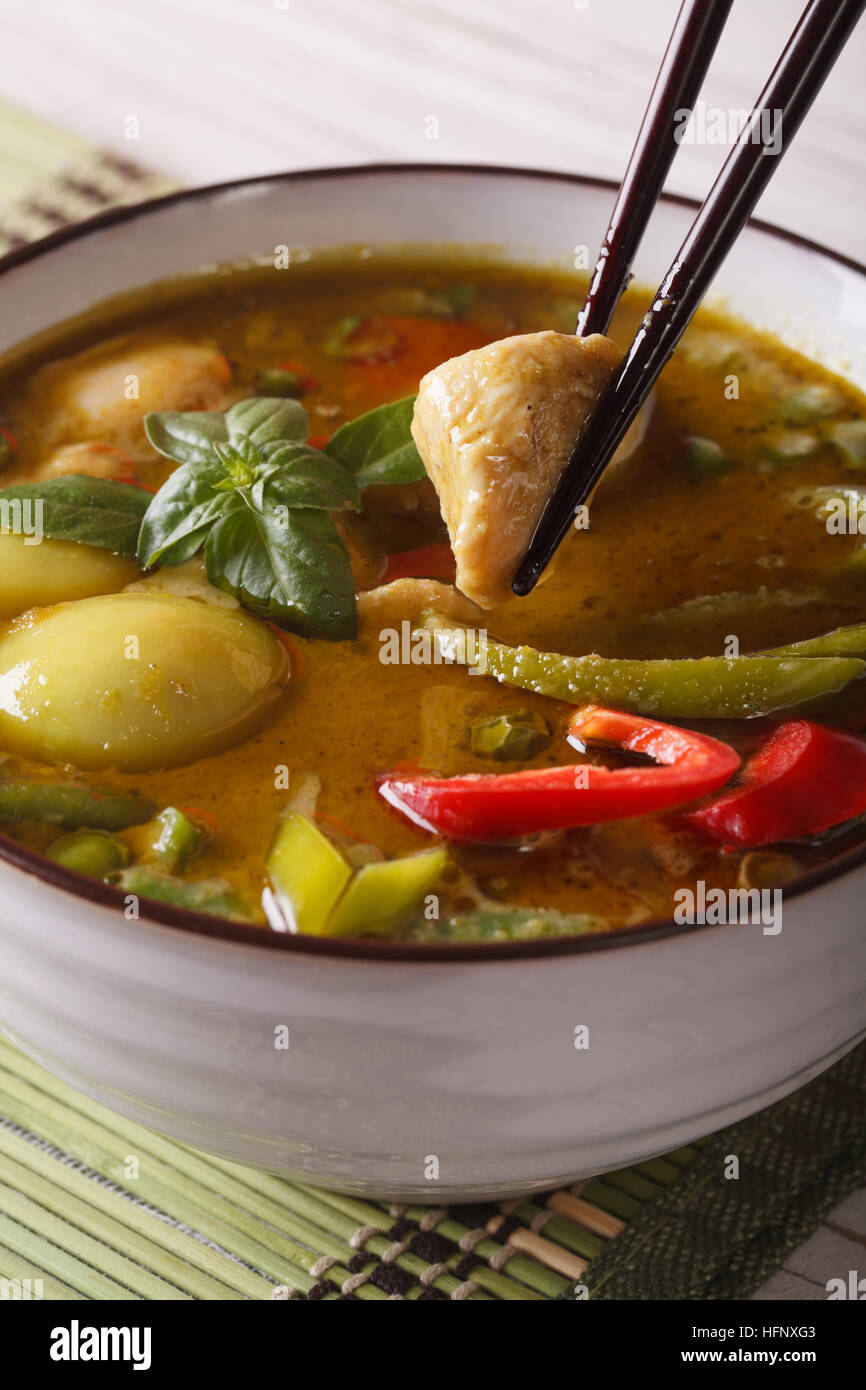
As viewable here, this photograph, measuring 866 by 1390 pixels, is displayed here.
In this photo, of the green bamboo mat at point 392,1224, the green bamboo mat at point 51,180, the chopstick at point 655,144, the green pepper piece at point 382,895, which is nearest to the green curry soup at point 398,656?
the green pepper piece at point 382,895

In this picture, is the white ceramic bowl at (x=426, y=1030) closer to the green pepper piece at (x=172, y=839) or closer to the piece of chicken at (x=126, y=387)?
the green pepper piece at (x=172, y=839)

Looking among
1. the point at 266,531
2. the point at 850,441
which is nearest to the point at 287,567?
the point at 266,531

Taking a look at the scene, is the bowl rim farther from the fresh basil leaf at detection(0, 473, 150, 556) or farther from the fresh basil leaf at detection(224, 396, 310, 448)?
the fresh basil leaf at detection(224, 396, 310, 448)

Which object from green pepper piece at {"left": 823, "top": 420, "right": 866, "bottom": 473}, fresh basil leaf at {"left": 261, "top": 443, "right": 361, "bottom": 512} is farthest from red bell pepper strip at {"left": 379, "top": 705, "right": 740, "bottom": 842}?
green pepper piece at {"left": 823, "top": 420, "right": 866, "bottom": 473}

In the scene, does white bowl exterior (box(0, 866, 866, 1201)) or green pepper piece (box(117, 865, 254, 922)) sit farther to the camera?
green pepper piece (box(117, 865, 254, 922))

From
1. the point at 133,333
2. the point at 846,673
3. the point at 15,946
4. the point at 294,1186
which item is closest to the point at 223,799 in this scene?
the point at 15,946

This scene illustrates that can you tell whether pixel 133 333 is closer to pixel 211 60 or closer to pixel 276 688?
pixel 276 688

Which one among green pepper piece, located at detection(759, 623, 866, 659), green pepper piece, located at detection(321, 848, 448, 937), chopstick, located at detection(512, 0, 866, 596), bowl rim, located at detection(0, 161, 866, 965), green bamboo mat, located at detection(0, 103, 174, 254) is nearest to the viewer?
bowl rim, located at detection(0, 161, 866, 965)
